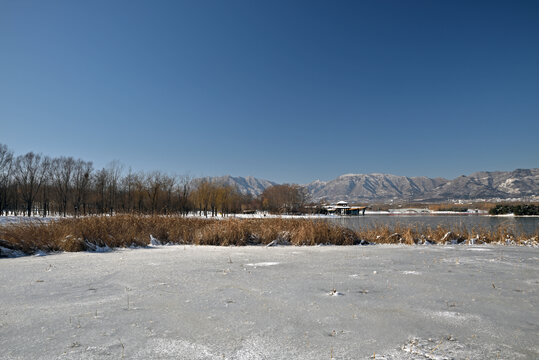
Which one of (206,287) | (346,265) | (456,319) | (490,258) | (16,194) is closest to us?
(456,319)

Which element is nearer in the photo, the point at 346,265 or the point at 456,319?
the point at 456,319

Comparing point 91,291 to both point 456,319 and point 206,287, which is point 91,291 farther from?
point 456,319

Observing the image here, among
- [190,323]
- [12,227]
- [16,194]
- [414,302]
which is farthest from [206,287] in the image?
[16,194]

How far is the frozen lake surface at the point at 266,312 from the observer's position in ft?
6.15

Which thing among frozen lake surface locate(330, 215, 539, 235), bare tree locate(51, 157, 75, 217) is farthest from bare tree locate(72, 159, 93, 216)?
frozen lake surface locate(330, 215, 539, 235)

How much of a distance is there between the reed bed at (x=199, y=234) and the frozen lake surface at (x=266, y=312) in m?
2.60

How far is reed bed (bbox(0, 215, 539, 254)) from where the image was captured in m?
6.95

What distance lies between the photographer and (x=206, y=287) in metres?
3.39

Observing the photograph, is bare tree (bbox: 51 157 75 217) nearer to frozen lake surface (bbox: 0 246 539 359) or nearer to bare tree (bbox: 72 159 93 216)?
bare tree (bbox: 72 159 93 216)

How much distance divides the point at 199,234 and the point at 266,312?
6562mm

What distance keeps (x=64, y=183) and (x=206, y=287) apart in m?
54.4

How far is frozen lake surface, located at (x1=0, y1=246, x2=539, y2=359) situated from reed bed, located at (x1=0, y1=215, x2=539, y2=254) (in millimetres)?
2602

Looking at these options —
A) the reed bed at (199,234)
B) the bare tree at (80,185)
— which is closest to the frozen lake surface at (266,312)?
the reed bed at (199,234)

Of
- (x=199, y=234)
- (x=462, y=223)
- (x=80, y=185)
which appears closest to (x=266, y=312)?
(x=199, y=234)
